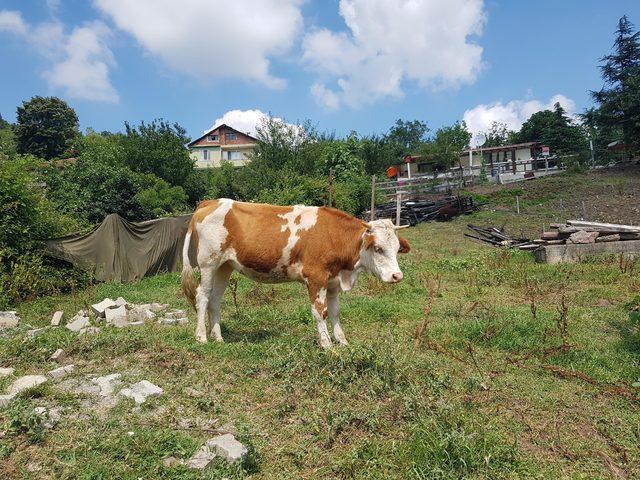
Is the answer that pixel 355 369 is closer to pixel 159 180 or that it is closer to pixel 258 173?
pixel 159 180

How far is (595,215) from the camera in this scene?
20.1m

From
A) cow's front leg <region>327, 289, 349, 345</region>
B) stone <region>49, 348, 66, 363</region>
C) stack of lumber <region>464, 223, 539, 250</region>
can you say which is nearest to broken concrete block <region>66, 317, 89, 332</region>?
stone <region>49, 348, 66, 363</region>

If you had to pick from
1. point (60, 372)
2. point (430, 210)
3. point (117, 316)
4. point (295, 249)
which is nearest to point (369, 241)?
point (295, 249)

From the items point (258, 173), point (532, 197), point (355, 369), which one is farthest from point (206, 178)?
point (355, 369)

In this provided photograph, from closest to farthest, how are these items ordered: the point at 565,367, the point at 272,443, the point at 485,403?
the point at 272,443, the point at 485,403, the point at 565,367

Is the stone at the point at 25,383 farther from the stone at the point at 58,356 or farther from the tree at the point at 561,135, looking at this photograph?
the tree at the point at 561,135

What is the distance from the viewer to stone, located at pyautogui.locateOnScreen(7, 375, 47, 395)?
4441 millimetres

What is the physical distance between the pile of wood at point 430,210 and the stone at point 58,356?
20.1m

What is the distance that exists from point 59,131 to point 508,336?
60.4m

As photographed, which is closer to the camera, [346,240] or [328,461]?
[328,461]

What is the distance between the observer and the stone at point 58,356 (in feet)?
18.5

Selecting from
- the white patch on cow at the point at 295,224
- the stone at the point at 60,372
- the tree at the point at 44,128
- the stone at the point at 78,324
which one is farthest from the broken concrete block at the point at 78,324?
the tree at the point at 44,128

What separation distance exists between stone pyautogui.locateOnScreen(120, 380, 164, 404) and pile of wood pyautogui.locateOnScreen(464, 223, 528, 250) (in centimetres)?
1306

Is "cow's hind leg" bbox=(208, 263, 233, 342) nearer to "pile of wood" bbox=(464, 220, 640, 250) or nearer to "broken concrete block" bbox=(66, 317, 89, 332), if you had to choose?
"broken concrete block" bbox=(66, 317, 89, 332)
